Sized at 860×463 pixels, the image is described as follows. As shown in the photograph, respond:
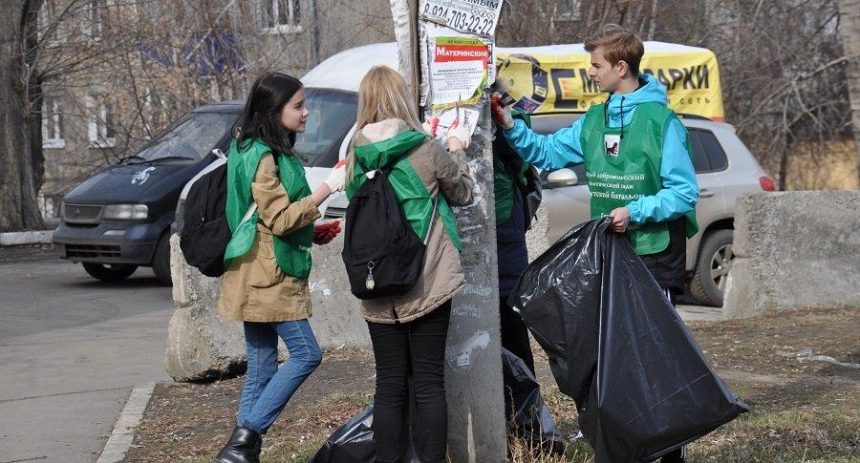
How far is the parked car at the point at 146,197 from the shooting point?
11531 mm

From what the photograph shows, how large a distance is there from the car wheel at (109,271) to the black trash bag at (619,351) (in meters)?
9.29

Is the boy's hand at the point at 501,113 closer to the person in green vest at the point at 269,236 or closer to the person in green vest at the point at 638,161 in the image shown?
the person in green vest at the point at 638,161

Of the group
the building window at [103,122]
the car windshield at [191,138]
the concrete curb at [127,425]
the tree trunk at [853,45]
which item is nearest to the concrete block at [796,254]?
the tree trunk at [853,45]

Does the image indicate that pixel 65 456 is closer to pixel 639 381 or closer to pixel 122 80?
pixel 639 381

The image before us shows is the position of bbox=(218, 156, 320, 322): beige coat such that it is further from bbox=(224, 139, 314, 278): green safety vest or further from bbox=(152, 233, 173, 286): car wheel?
bbox=(152, 233, 173, 286): car wheel

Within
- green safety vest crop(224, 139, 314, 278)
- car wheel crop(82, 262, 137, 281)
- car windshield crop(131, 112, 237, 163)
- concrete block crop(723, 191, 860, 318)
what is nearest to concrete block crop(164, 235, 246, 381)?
green safety vest crop(224, 139, 314, 278)

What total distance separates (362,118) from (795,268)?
6.65m

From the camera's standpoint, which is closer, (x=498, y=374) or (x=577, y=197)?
(x=498, y=374)

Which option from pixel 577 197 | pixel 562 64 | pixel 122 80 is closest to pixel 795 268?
pixel 577 197

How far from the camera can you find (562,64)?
11992mm

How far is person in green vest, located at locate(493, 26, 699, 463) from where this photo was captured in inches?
182

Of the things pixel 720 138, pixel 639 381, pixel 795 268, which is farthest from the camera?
pixel 720 138

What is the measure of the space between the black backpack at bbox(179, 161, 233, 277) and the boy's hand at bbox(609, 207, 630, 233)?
5.02ft

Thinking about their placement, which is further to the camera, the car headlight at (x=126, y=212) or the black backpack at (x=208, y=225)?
the car headlight at (x=126, y=212)
